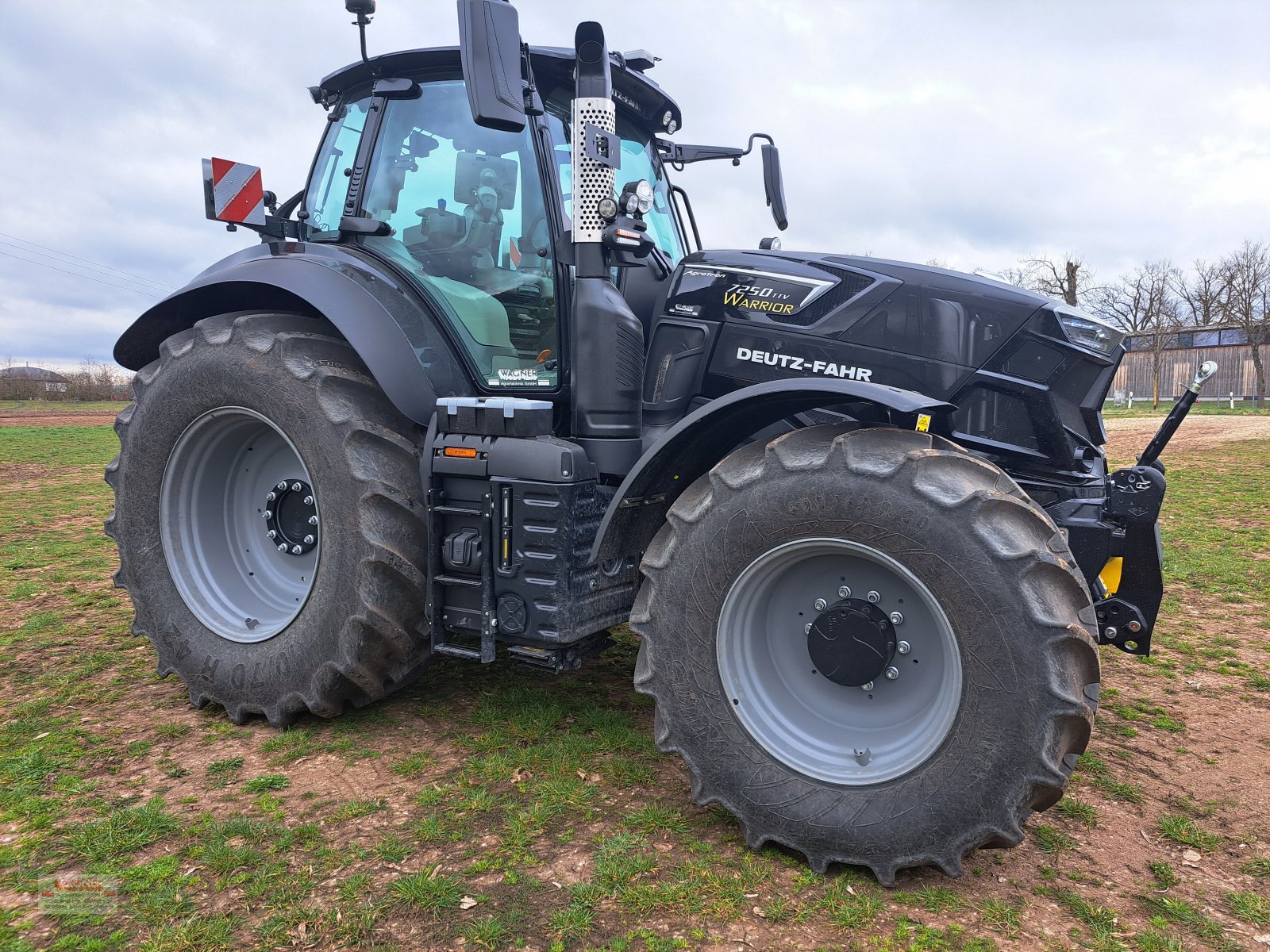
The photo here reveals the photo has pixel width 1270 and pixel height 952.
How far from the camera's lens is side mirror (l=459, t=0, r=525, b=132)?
2.78m

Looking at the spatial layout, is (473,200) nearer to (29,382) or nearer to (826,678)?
(826,678)

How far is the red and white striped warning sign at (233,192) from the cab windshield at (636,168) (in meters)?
1.41

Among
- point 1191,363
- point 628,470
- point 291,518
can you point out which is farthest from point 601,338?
point 1191,363

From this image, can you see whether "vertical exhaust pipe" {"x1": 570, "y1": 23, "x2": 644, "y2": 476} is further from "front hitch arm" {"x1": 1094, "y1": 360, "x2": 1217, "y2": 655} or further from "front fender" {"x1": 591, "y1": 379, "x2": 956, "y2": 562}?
"front hitch arm" {"x1": 1094, "y1": 360, "x2": 1217, "y2": 655}

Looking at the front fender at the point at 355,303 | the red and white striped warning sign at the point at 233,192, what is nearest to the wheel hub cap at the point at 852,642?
the front fender at the point at 355,303

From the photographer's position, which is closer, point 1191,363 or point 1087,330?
point 1087,330

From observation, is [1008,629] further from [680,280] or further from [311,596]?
[311,596]

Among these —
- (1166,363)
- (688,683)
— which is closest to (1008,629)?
(688,683)

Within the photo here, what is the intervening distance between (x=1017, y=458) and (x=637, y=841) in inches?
77.2

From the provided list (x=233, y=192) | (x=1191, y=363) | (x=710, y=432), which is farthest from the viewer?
(x=1191, y=363)

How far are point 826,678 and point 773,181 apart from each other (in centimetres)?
284

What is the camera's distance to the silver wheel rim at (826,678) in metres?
2.64

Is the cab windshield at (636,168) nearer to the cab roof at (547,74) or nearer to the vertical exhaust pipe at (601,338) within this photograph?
the cab roof at (547,74)

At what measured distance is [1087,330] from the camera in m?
3.23
